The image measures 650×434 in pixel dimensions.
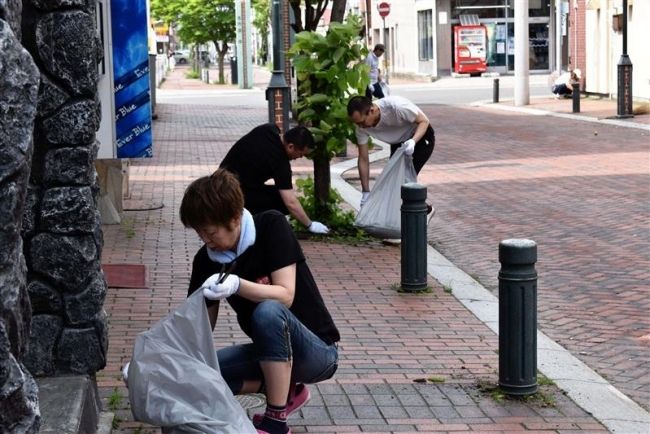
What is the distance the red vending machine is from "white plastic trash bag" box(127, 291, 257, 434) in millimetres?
51297

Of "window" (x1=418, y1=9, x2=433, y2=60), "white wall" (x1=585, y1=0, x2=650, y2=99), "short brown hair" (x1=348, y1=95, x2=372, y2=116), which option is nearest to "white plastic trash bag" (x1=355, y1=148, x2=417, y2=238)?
"short brown hair" (x1=348, y1=95, x2=372, y2=116)

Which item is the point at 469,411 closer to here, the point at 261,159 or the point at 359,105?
the point at 261,159

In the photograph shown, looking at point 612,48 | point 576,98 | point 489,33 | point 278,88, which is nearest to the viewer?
point 278,88

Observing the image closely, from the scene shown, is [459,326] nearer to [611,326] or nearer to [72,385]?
[611,326]

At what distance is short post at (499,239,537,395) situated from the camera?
612 cm

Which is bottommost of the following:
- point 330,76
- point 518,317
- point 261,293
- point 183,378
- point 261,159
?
point 518,317

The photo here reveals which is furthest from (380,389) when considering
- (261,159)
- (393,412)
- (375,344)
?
(261,159)

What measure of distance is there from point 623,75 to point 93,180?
863 inches

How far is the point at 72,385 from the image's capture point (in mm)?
5266

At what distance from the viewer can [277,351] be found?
4.82m

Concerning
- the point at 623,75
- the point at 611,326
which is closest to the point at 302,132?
the point at 611,326

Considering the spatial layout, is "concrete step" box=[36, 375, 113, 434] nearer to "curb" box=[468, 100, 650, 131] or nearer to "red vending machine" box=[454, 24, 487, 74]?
"curb" box=[468, 100, 650, 131]

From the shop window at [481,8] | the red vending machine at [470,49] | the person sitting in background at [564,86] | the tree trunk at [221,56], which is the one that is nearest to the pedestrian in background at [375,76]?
the person sitting in background at [564,86]

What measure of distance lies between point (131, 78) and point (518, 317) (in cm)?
657
